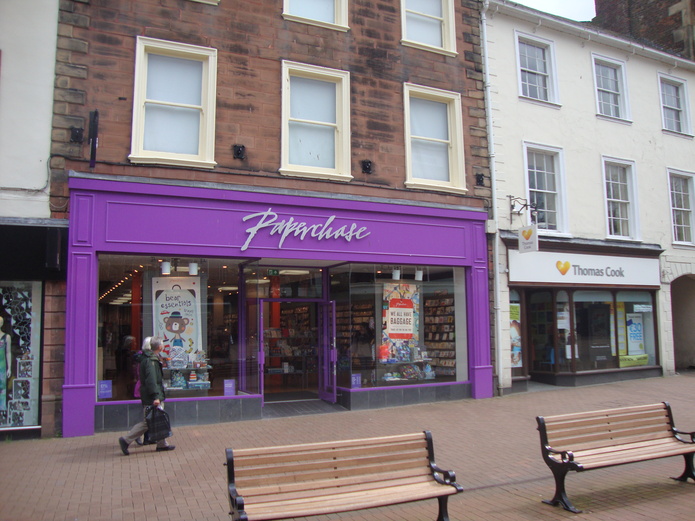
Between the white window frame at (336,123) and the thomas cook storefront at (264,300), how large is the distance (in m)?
0.56

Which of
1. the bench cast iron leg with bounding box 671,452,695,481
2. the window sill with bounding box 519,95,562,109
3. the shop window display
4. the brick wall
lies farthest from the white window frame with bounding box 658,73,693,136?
the bench cast iron leg with bounding box 671,452,695,481

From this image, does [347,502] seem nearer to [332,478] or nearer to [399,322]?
[332,478]

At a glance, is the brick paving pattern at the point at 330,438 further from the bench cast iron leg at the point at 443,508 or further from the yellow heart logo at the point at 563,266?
the yellow heart logo at the point at 563,266

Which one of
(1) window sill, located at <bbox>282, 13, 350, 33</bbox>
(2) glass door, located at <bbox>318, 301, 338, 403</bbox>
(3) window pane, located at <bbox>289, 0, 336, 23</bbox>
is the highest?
(3) window pane, located at <bbox>289, 0, 336, 23</bbox>

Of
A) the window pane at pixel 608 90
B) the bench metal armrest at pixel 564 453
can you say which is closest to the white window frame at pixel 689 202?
the window pane at pixel 608 90

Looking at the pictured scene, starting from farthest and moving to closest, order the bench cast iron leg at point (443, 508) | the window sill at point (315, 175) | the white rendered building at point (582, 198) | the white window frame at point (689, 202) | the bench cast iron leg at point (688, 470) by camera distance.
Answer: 1. the white window frame at point (689, 202)
2. the white rendered building at point (582, 198)
3. the window sill at point (315, 175)
4. the bench cast iron leg at point (688, 470)
5. the bench cast iron leg at point (443, 508)

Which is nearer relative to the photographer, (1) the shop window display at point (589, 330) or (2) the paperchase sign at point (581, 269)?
(2) the paperchase sign at point (581, 269)

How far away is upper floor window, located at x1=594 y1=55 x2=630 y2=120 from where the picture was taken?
53.9 feet

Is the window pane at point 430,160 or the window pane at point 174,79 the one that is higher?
A: the window pane at point 174,79

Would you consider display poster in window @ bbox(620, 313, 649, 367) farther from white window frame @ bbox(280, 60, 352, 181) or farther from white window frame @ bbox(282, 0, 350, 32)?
white window frame @ bbox(282, 0, 350, 32)

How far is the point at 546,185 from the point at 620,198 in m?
2.85

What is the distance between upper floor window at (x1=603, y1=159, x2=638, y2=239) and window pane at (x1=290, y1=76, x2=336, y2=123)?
323 inches

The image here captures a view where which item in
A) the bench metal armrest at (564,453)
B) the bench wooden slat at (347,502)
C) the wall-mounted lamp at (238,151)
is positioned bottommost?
the bench wooden slat at (347,502)

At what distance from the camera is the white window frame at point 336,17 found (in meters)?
11.9
